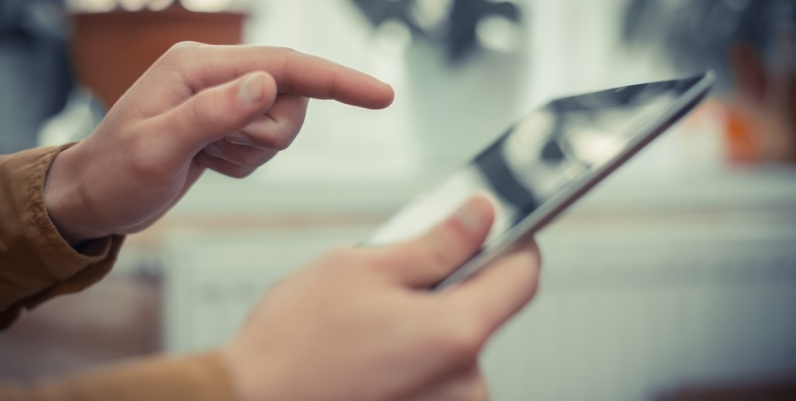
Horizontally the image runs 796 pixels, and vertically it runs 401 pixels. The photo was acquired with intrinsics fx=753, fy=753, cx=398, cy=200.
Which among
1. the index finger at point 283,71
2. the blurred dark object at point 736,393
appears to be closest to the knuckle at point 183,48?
the index finger at point 283,71

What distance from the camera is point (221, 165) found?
48cm

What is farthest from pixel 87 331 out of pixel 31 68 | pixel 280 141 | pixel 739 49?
pixel 739 49

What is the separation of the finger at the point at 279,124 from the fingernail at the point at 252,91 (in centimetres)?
6

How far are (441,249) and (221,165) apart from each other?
20 centimetres

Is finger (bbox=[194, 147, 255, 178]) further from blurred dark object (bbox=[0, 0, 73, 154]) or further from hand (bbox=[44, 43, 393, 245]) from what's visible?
blurred dark object (bbox=[0, 0, 73, 154])

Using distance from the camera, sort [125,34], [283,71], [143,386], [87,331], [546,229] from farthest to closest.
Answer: [546,229] → [87,331] → [125,34] → [283,71] → [143,386]

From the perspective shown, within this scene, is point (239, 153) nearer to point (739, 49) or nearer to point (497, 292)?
point (497, 292)

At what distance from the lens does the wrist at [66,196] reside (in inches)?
16.3

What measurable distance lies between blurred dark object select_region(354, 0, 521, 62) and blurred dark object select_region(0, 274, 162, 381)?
634mm

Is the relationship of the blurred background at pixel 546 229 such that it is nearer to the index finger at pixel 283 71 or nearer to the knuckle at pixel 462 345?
the index finger at pixel 283 71

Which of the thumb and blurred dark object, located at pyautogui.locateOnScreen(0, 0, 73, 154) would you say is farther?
blurred dark object, located at pyautogui.locateOnScreen(0, 0, 73, 154)

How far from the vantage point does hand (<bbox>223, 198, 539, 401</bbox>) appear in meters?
0.30

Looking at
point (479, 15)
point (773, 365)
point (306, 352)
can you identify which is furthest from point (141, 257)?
point (773, 365)

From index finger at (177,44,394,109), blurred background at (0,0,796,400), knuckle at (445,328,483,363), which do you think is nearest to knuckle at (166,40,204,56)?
index finger at (177,44,394,109)
